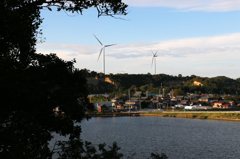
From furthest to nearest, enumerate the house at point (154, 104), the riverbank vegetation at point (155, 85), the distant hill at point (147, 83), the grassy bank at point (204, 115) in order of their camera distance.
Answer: the distant hill at point (147, 83), the riverbank vegetation at point (155, 85), the house at point (154, 104), the grassy bank at point (204, 115)

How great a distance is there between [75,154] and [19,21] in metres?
4.97

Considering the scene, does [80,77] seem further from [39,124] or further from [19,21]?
[19,21]

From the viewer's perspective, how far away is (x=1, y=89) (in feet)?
28.1

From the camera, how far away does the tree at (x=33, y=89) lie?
8789mm

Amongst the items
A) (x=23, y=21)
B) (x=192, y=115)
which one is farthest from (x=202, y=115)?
(x=23, y=21)

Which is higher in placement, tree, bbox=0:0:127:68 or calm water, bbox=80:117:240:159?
tree, bbox=0:0:127:68

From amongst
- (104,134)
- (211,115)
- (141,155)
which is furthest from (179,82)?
(141,155)

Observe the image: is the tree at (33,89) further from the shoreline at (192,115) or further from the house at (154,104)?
the house at (154,104)

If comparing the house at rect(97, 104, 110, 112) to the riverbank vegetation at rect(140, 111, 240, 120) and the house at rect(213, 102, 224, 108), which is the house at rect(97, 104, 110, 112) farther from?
the house at rect(213, 102, 224, 108)

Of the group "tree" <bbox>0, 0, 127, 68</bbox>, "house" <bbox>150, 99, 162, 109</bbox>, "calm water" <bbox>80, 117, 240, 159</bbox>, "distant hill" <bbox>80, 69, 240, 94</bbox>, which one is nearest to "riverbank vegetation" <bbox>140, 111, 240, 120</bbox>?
"house" <bbox>150, 99, 162, 109</bbox>

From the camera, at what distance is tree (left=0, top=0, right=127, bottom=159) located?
8.79 m

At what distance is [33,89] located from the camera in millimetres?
9164

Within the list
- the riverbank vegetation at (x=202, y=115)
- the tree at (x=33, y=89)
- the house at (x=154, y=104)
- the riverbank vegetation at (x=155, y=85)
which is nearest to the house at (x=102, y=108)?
the riverbank vegetation at (x=202, y=115)

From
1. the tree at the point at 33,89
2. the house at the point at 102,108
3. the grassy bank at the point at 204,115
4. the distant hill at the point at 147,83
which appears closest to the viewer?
the tree at the point at 33,89
